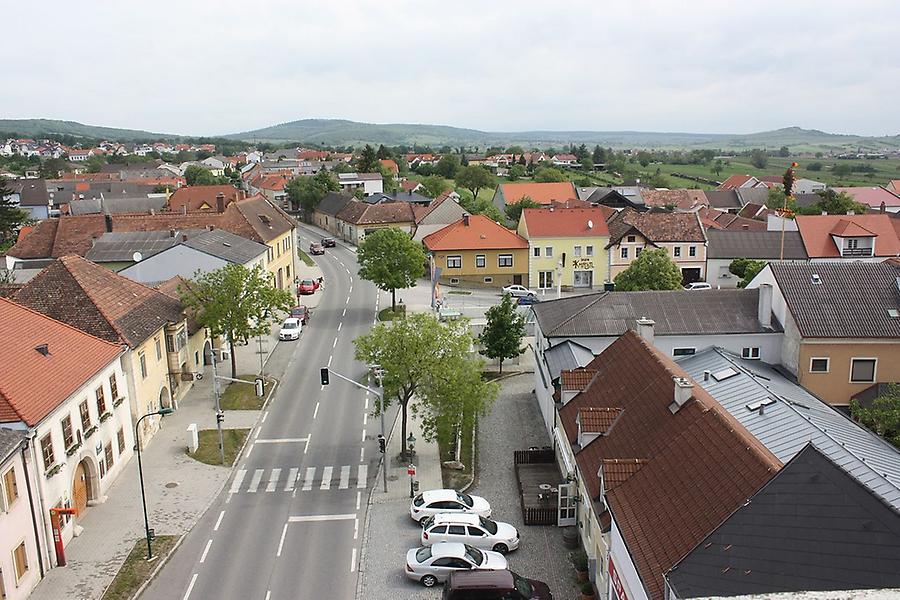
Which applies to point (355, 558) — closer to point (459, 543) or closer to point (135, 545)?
point (459, 543)

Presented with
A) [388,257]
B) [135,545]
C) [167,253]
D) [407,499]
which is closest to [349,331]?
[388,257]

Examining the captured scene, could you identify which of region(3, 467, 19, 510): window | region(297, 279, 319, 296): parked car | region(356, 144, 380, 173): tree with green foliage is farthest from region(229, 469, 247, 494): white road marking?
region(356, 144, 380, 173): tree with green foliage

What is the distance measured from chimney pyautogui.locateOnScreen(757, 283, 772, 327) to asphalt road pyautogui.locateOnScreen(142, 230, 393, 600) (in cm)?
2230

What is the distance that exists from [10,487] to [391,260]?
40756 millimetres

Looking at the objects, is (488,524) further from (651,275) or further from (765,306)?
(651,275)

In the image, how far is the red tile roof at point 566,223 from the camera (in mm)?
75375

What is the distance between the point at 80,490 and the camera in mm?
31391

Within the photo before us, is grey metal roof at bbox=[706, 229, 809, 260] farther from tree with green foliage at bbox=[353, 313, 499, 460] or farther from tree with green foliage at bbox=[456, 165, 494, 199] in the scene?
tree with green foliage at bbox=[456, 165, 494, 199]

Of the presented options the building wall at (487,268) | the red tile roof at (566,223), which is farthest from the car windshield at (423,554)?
the red tile roof at (566,223)

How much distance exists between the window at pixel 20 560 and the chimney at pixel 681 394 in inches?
906

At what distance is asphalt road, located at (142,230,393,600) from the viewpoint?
87.9 feet

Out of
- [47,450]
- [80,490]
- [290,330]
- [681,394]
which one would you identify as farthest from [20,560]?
[290,330]

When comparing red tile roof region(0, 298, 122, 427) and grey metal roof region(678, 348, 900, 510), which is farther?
red tile roof region(0, 298, 122, 427)

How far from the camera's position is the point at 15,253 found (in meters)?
70.5
